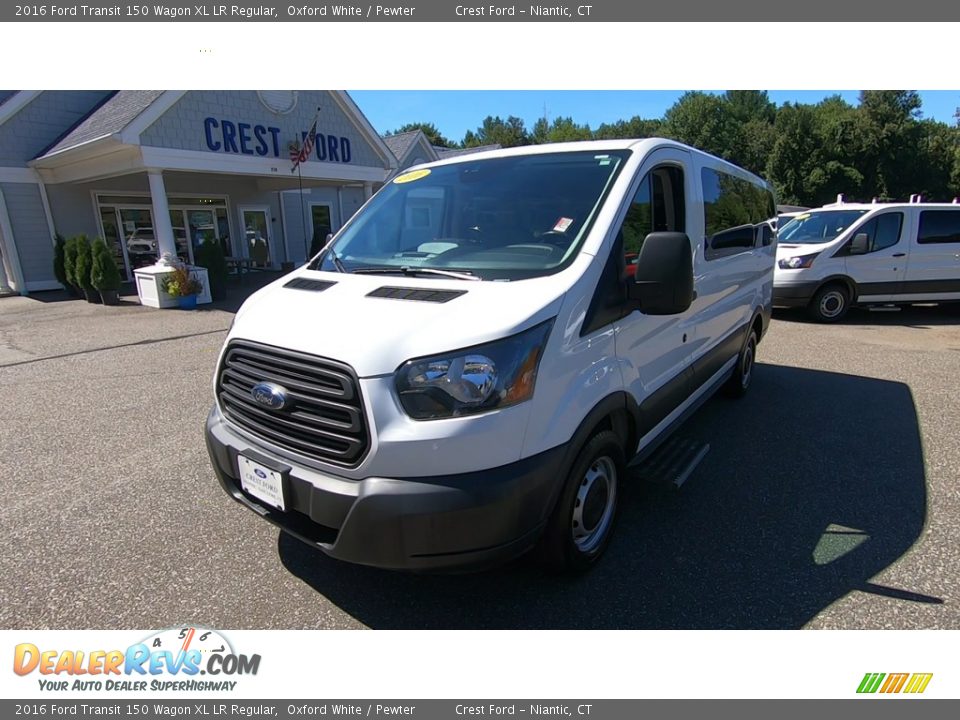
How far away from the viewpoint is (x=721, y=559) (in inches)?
109

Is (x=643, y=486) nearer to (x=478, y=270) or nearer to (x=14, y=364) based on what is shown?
(x=478, y=270)

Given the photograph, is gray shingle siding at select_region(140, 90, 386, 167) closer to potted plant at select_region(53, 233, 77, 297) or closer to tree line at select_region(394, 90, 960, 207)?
potted plant at select_region(53, 233, 77, 297)

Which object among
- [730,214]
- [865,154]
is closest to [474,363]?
[730,214]

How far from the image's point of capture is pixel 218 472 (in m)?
2.62

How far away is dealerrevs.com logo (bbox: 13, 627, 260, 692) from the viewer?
2145 millimetres

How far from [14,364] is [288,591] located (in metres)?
7.02

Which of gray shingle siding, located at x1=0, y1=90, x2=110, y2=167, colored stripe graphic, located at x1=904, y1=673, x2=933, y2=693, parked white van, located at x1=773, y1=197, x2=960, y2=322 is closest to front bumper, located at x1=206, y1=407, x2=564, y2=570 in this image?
colored stripe graphic, located at x1=904, y1=673, x2=933, y2=693

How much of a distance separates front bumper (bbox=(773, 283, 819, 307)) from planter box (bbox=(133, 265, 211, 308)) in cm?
1176

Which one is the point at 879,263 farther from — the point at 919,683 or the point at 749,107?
the point at 749,107

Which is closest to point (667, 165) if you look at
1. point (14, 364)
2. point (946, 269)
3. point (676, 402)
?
point (676, 402)

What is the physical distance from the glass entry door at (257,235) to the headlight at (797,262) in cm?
1636

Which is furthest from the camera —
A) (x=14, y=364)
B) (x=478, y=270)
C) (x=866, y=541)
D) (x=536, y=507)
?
(x=14, y=364)

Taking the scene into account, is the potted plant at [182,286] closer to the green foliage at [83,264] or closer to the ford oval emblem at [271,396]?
the green foliage at [83,264]

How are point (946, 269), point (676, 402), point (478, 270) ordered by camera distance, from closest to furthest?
1. point (478, 270)
2. point (676, 402)
3. point (946, 269)
